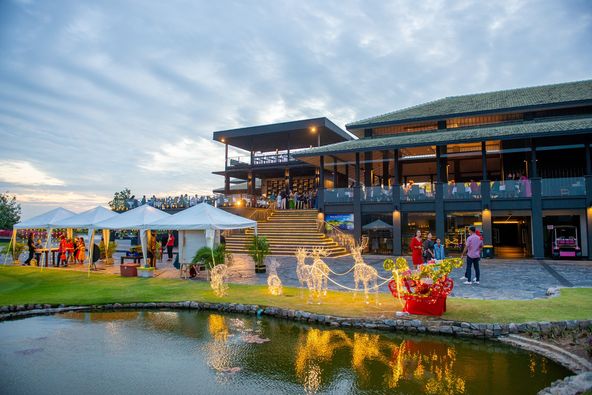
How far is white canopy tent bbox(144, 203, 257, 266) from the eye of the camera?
50.6 feet

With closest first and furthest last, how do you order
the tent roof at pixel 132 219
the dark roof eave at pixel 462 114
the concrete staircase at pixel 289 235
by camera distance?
1. the tent roof at pixel 132 219
2. the dark roof eave at pixel 462 114
3. the concrete staircase at pixel 289 235

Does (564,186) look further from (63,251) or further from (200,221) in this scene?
(63,251)

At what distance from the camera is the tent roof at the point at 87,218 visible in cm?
1934

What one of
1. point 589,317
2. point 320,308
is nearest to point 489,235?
point 589,317

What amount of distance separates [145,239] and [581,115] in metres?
26.6

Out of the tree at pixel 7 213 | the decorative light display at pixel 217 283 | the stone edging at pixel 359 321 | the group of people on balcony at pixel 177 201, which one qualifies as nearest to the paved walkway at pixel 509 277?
the decorative light display at pixel 217 283

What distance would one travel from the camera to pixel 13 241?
21.6m

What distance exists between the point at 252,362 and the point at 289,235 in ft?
61.6

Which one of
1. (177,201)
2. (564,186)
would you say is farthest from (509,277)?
(177,201)

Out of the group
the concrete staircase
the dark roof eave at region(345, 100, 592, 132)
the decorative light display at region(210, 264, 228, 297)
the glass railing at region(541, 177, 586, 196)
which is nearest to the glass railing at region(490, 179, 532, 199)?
the glass railing at region(541, 177, 586, 196)

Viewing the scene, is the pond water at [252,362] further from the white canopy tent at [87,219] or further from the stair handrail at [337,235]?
the stair handrail at [337,235]

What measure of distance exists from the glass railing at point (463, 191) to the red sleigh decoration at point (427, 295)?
49.4 feet

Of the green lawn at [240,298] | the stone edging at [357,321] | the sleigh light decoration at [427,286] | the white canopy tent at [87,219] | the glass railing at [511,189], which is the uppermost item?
the glass railing at [511,189]

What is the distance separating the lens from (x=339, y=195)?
26062mm
